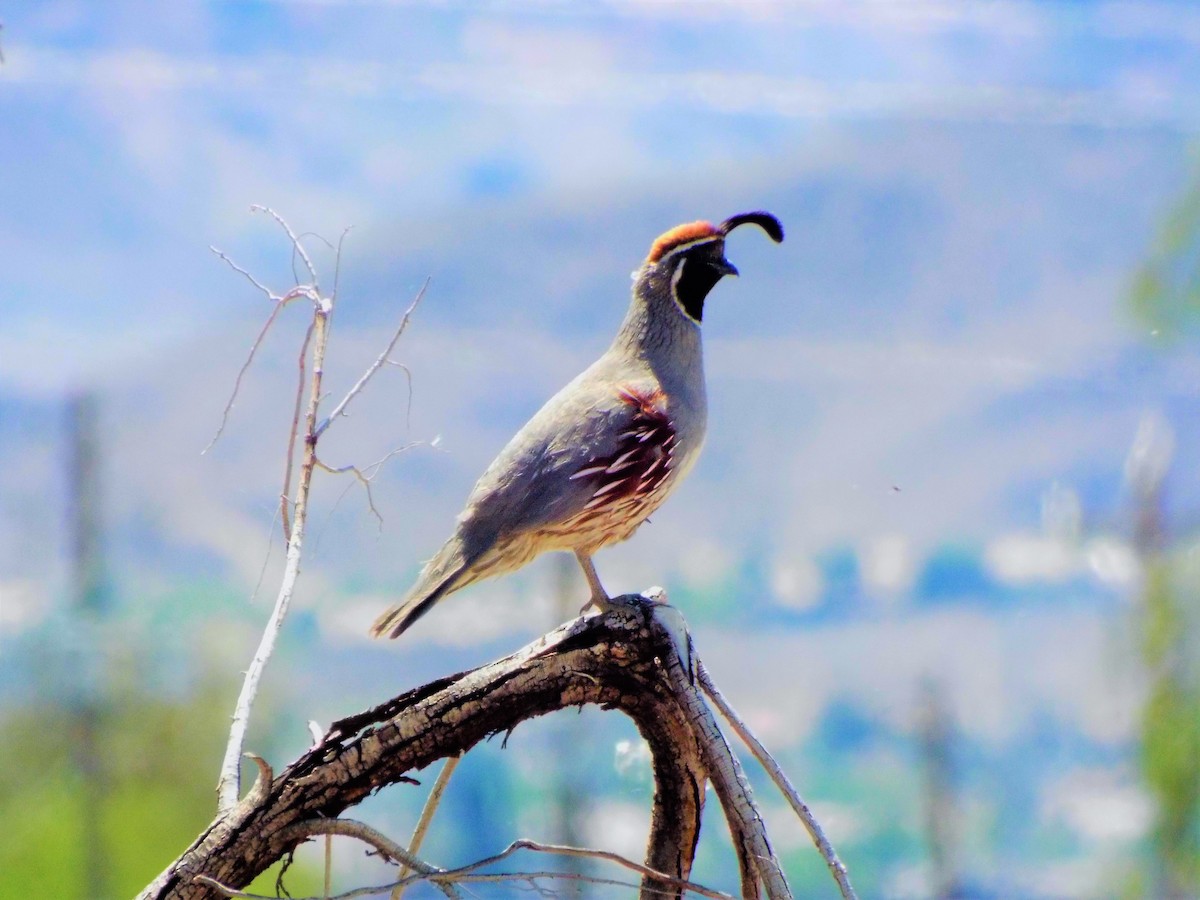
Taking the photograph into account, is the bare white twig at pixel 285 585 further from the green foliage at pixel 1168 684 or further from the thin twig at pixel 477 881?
the green foliage at pixel 1168 684

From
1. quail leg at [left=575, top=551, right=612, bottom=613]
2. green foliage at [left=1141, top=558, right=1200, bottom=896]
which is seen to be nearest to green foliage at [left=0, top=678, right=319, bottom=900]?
quail leg at [left=575, top=551, right=612, bottom=613]

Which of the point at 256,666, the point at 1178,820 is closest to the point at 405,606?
the point at 256,666

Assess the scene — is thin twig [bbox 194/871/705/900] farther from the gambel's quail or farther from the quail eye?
the quail eye

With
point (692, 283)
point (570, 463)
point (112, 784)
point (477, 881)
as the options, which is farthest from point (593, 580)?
point (112, 784)

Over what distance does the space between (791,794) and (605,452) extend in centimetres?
48

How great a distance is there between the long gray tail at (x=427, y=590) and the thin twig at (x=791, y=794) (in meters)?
0.32

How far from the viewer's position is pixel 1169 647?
299 cm

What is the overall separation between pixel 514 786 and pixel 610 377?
4.65ft

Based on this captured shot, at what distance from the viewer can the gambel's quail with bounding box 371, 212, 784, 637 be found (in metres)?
1.46

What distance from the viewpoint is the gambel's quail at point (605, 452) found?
146cm

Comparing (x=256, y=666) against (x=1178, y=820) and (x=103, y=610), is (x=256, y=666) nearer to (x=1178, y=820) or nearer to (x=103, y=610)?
(x=103, y=610)

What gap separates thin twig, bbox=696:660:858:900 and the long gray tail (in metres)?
0.32

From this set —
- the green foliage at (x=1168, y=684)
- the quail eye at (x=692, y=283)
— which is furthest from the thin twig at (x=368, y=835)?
the green foliage at (x=1168, y=684)

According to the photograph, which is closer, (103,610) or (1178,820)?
(103,610)
